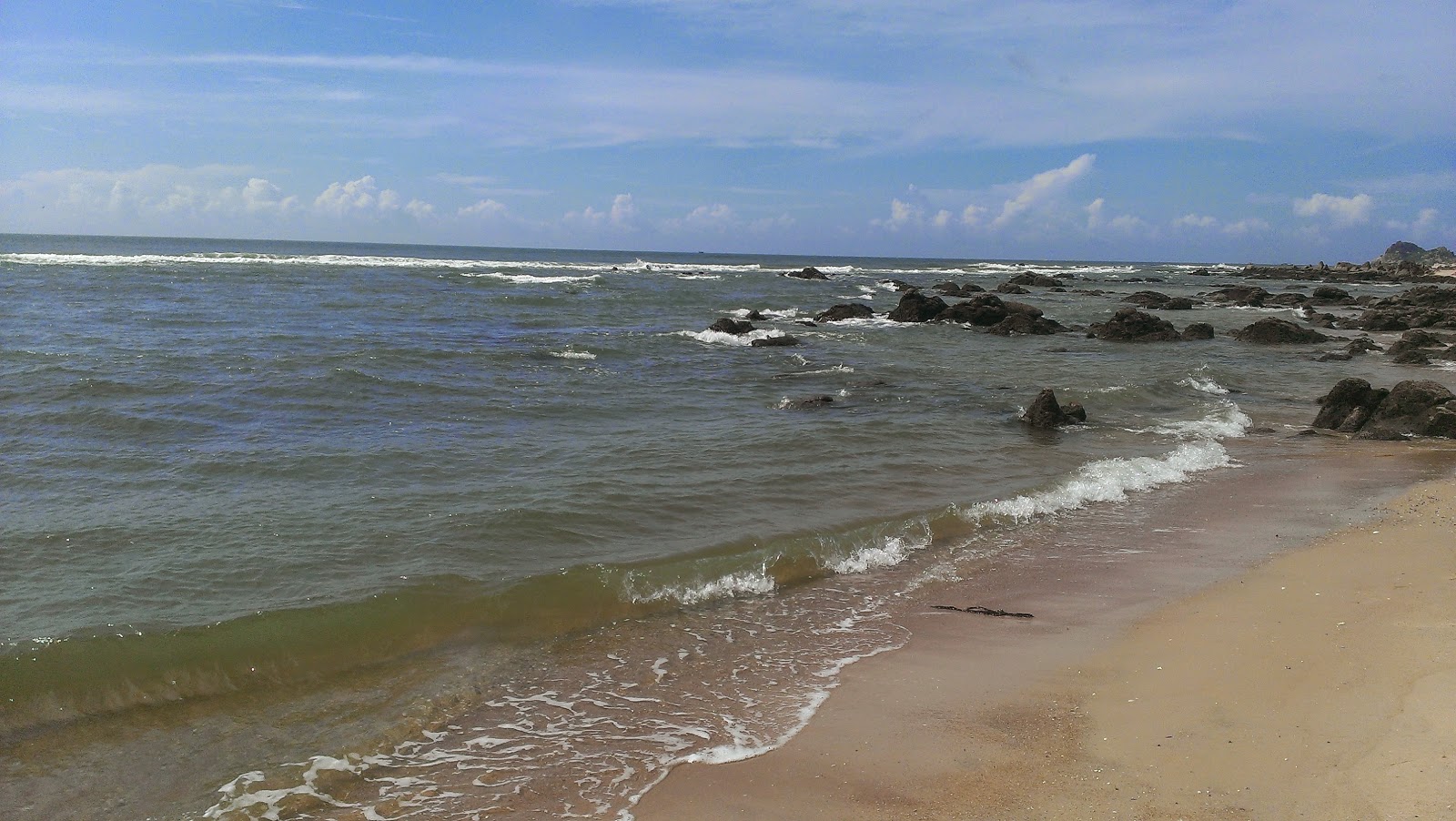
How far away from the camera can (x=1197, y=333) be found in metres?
29.9

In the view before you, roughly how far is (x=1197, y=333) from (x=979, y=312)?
7297 mm

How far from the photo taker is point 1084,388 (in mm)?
18281

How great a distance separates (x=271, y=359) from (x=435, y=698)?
14.3 m

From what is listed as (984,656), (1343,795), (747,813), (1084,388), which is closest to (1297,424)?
(1084,388)

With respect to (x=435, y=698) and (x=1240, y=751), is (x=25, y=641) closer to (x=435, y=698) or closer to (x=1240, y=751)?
(x=435, y=698)

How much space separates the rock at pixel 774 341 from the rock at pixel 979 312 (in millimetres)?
10334

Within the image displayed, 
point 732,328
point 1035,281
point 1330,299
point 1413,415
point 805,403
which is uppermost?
point 1035,281

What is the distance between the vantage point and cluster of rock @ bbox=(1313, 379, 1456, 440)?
45.2ft

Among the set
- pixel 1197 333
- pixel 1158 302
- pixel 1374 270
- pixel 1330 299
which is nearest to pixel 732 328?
pixel 1197 333

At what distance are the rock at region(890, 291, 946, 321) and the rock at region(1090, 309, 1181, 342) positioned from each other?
21.3 feet

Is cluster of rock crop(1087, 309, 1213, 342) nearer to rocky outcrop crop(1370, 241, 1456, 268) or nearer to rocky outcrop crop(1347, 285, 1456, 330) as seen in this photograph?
rocky outcrop crop(1347, 285, 1456, 330)

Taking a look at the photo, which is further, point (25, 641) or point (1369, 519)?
point (1369, 519)

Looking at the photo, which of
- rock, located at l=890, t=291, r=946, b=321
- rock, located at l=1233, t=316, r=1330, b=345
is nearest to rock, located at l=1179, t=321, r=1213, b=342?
rock, located at l=1233, t=316, r=1330, b=345

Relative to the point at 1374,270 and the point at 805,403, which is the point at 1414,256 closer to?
the point at 1374,270
